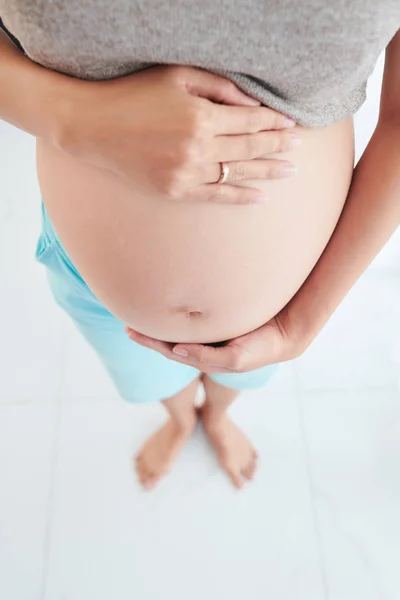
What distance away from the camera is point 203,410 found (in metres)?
1.26

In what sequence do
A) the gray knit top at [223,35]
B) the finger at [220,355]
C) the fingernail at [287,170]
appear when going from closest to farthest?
the gray knit top at [223,35]
the fingernail at [287,170]
the finger at [220,355]

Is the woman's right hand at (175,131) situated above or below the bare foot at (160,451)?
above

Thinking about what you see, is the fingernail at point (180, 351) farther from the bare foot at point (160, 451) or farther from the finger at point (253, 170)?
the bare foot at point (160, 451)

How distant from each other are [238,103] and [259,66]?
0.14ft

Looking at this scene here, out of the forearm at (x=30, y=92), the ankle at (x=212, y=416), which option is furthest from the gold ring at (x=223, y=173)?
the ankle at (x=212, y=416)

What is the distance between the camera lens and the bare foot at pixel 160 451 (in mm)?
1205

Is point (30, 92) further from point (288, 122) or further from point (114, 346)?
point (114, 346)

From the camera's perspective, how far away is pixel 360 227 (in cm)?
61

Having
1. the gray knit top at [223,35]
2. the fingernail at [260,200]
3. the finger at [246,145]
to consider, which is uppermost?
the gray knit top at [223,35]

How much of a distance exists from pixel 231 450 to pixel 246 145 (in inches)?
36.6

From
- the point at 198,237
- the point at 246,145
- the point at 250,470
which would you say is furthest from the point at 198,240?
the point at 250,470

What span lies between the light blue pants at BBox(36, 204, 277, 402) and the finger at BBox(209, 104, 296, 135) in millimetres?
334

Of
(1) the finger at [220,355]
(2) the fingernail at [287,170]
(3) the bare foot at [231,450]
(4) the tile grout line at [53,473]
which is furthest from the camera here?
(3) the bare foot at [231,450]

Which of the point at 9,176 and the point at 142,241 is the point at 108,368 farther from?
the point at 9,176
